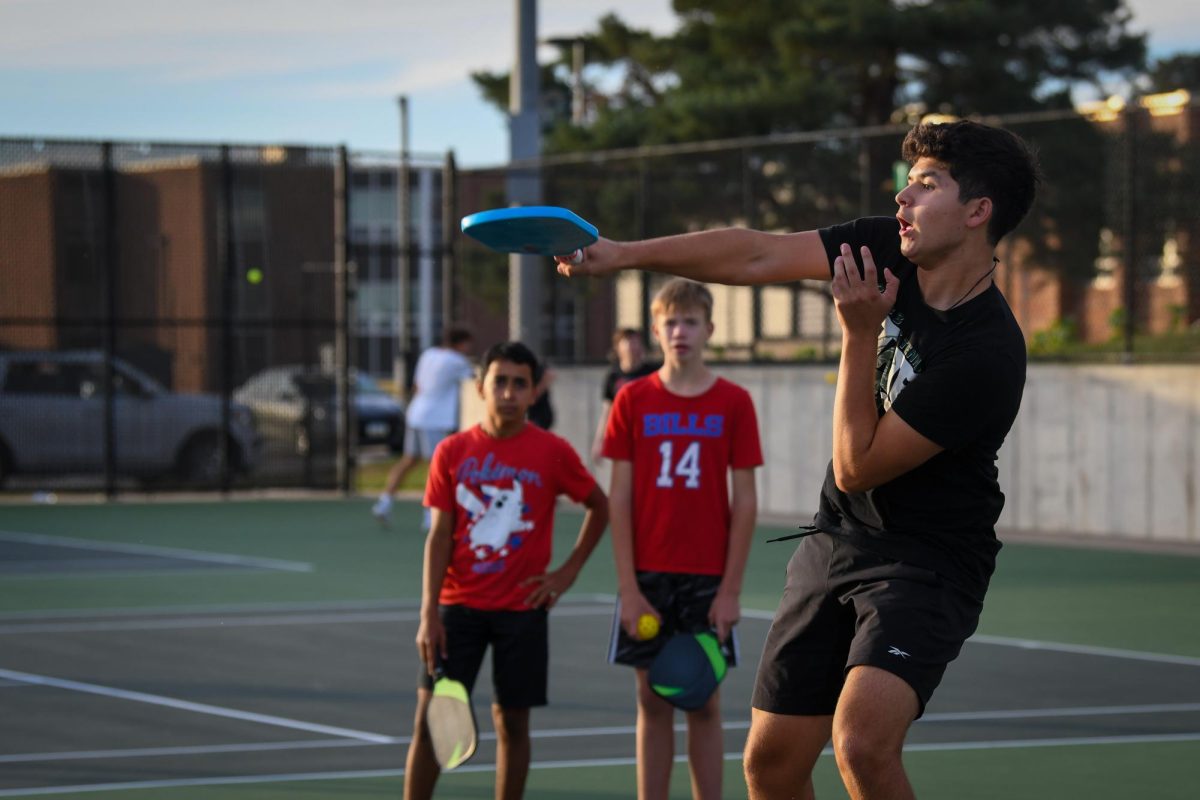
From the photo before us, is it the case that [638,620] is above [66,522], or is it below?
above

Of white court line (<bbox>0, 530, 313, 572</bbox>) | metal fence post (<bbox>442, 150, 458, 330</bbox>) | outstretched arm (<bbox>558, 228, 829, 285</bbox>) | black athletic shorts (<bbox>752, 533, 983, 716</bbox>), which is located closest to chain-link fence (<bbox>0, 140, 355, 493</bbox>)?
metal fence post (<bbox>442, 150, 458, 330</bbox>)

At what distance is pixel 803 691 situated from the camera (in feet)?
14.8

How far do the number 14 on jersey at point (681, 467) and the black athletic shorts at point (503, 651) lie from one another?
67cm

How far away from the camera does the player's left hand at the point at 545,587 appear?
6012 mm

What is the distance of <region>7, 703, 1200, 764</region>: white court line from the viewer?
24.0ft

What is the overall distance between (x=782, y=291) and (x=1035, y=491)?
3569 millimetres

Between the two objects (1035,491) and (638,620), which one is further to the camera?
(1035,491)

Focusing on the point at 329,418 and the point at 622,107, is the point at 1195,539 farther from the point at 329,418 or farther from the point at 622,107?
the point at 622,107

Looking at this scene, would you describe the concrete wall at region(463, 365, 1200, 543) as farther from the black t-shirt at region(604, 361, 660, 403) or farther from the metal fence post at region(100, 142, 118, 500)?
the metal fence post at region(100, 142, 118, 500)

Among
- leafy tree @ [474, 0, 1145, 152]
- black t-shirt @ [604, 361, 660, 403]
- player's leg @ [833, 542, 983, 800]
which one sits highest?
leafy tree @ [474, 0, 1145, 152]

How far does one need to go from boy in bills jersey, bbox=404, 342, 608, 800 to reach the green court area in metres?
0.88

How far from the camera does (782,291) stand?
1867 cm

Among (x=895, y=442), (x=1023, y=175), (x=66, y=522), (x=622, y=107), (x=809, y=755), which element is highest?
(x=622, y=107)

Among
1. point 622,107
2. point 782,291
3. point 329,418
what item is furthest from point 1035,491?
point 622,107
